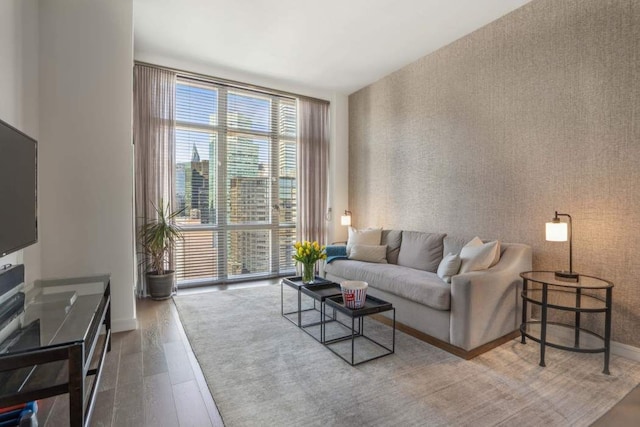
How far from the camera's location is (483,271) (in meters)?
2.68

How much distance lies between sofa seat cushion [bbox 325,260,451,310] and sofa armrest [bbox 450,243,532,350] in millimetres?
127

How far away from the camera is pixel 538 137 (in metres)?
2.98

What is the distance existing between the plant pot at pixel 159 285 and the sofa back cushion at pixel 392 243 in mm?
2840

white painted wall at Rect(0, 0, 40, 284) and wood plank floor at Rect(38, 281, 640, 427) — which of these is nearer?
wood plank floor at Rect(38, 281, 640, 427)

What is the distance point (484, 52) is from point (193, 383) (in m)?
4.13

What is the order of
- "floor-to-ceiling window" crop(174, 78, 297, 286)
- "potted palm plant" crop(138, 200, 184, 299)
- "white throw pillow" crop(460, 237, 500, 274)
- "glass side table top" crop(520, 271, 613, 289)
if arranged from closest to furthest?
"glass side table top" crop(520, 271, 613, 289) → "white throw pillow" crop(460, 237, 500, 274) → "potted palm plant" crop(138, 200, 184, 299) → "floor-to-ceiling window" crop(174, 78, 297, 286)

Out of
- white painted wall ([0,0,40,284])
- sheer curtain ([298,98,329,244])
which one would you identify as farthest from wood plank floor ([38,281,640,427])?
sheer curtain ([298,98,329,244])

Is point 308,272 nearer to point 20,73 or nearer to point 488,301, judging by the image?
point 488,301

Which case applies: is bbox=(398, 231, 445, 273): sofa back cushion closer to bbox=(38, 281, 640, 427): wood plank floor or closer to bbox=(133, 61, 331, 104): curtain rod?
bbox=(38, 281, 640, 427): wood plank floor

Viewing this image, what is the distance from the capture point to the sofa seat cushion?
2643 millimetres

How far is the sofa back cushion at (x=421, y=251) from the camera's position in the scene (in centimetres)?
357

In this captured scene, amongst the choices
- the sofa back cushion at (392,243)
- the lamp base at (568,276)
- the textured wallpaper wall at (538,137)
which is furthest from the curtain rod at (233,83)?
the lamp base at (568,276)

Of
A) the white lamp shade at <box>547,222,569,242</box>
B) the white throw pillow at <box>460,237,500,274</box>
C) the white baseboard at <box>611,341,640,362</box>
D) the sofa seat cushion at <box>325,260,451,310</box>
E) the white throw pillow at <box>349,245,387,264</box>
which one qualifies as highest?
the white lamp shade at <box>547,222,569,242</box>

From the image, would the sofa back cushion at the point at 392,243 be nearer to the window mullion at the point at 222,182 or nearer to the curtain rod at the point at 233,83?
the window mullion at the point at 222,182
